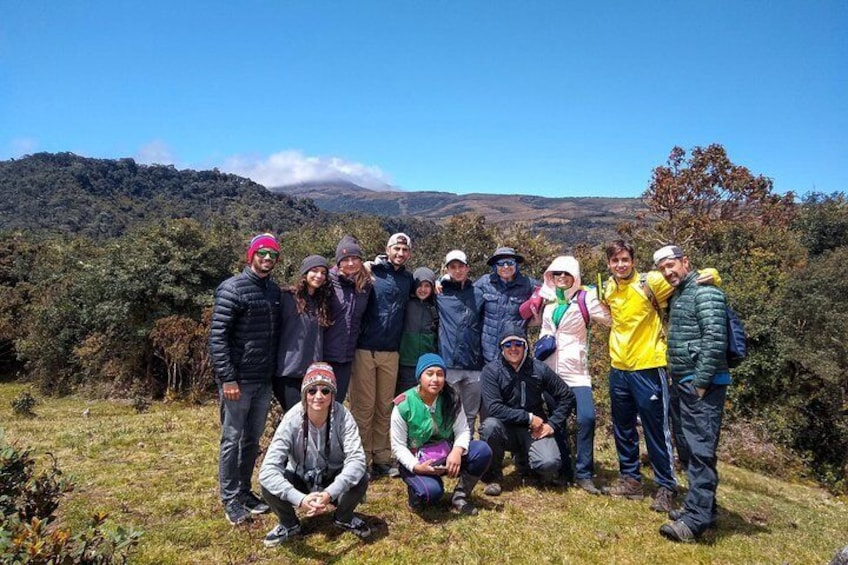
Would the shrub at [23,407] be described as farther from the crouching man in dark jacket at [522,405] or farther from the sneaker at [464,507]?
the crouching man in dark jacket at [522,405]

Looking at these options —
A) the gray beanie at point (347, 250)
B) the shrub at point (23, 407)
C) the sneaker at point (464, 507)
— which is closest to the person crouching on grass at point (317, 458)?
the sneaker at point (464, 507)

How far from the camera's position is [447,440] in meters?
4.77

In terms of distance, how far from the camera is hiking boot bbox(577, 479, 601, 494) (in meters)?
5.38

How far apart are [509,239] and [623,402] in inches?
1316

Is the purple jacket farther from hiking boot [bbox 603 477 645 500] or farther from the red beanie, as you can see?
hiking boot [bbox 603 477 645 500]

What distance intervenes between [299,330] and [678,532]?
13.5 ft

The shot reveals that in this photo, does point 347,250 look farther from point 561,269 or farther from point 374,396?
point 561,269

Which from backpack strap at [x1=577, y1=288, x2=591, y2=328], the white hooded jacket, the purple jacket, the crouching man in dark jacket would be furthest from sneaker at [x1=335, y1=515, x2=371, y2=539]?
backpack strap at [x1=577, y1=288, x2=591, y2=328]

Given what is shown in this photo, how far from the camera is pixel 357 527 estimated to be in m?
4.30

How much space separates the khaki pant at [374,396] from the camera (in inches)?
220

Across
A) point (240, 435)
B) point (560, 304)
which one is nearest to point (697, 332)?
point (560, 304)

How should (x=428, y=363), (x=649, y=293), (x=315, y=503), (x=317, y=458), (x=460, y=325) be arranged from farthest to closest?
1. (x=460, y=325)
2. (x=649, y=293)
3. (x=428, y=363)
4. (x=317, y=458)
5. (x=315, y=503)

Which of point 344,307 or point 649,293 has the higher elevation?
point 649,293

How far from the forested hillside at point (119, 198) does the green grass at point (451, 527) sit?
89221 mm
